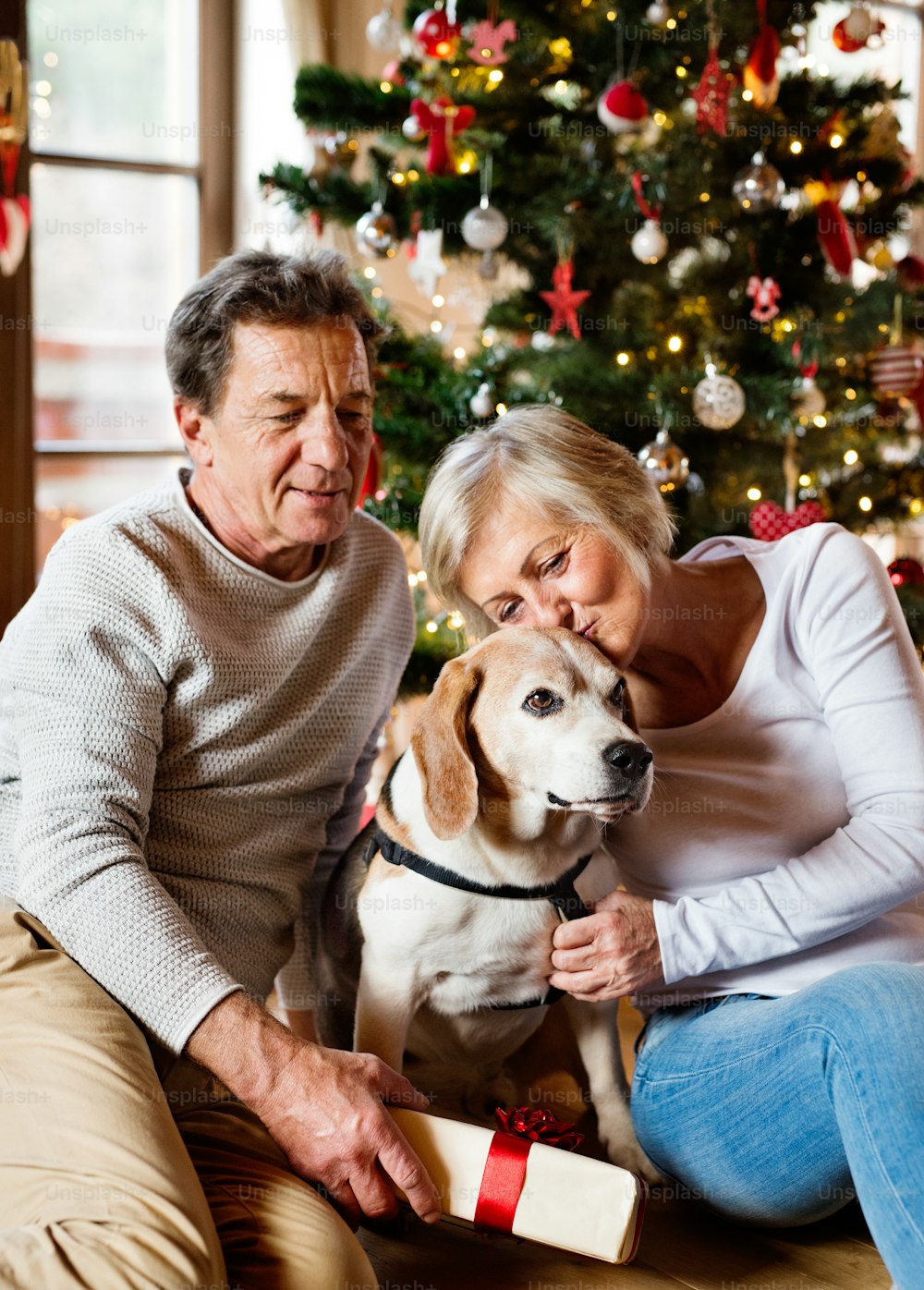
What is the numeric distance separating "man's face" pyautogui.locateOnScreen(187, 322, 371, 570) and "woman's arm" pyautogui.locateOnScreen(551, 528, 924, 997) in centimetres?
66

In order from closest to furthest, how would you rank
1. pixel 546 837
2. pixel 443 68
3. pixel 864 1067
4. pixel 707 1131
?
→ pixel 864 1067
pixel 707 1131
pixel 546 837
pixel 443 68

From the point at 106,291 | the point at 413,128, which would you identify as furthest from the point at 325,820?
the point at 106,291

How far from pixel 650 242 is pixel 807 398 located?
0.53 metres

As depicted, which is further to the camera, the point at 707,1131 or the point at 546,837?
the point at 546,837

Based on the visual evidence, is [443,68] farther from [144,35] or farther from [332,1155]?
[332,1155]

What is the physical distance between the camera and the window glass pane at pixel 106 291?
4.12 m

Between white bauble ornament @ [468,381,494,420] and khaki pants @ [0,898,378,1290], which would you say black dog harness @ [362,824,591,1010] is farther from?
white bauble ornament @ [468,381,494,420]

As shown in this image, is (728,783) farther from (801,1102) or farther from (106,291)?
(106,291)

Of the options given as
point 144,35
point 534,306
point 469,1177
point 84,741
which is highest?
point 144,35

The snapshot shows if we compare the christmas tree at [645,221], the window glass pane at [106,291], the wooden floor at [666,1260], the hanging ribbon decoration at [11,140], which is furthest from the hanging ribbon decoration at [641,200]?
the window glass pane at [106,291]

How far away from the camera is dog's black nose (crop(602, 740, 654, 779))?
56.9 inches

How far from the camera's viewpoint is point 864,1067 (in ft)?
4.11

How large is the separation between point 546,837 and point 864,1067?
517mm

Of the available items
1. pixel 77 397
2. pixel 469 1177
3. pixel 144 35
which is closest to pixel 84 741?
pixel 469 1177
